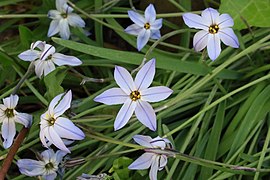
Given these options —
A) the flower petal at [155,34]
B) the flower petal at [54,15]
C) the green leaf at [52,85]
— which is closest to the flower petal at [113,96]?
the green leaf at [52,85]

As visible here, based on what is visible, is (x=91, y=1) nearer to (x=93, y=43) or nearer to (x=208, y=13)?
(x=93, y=43)

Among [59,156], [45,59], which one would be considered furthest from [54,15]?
[59,156]

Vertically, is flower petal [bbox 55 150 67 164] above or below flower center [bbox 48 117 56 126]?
below

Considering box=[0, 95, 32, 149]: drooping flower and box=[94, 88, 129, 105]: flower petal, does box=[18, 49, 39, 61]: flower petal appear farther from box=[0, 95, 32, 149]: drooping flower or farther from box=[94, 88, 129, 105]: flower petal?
box=[94, 88, 129, 105]: flower petal

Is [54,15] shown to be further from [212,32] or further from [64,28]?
[212,32]

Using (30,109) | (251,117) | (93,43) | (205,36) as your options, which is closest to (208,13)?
(205,36)

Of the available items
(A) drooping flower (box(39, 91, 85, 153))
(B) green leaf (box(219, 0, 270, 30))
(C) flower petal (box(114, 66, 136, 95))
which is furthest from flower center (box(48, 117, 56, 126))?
(B) green leaf (box(219, 0, 270, 30))
